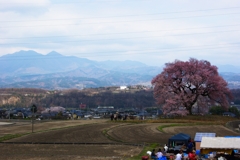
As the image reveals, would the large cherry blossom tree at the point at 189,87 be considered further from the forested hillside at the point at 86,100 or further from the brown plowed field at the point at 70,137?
the forested hillside at the point at 86,100

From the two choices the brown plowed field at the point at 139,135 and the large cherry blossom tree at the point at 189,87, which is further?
the large cherry blossom tree at the point at 189,87

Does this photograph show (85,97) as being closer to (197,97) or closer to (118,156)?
(197,97)

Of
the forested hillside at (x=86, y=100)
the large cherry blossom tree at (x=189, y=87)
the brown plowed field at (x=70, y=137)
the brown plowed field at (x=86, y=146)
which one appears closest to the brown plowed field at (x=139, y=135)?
the brown plowed field at (x=86, y=146)

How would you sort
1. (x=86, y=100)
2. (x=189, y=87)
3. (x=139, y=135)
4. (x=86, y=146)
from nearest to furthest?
(x=86, y=146) → (x=139, y=135) → (x=189, y=87) → (x=86, y=100)

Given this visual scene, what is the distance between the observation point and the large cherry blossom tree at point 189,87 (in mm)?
45188

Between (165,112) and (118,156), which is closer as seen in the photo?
(118,156)

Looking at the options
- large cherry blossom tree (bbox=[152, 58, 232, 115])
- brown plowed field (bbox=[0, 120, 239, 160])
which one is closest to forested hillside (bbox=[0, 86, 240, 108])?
large cherry blossom tree (bbox=[152, 58, 232, 115])

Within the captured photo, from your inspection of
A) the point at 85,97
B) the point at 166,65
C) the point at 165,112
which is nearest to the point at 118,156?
the point at 165,112

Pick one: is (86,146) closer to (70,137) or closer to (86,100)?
(70,137)

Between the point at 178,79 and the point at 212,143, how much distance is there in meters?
29.4

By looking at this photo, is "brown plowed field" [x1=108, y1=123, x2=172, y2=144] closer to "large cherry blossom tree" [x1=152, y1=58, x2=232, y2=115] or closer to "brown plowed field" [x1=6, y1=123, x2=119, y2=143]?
"brown plowed field" [x1=6, y1=123, x2=119, y2=143]

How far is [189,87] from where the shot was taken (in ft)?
152

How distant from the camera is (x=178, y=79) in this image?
4656 centimetres

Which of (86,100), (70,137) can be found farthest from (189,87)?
(86,100)
